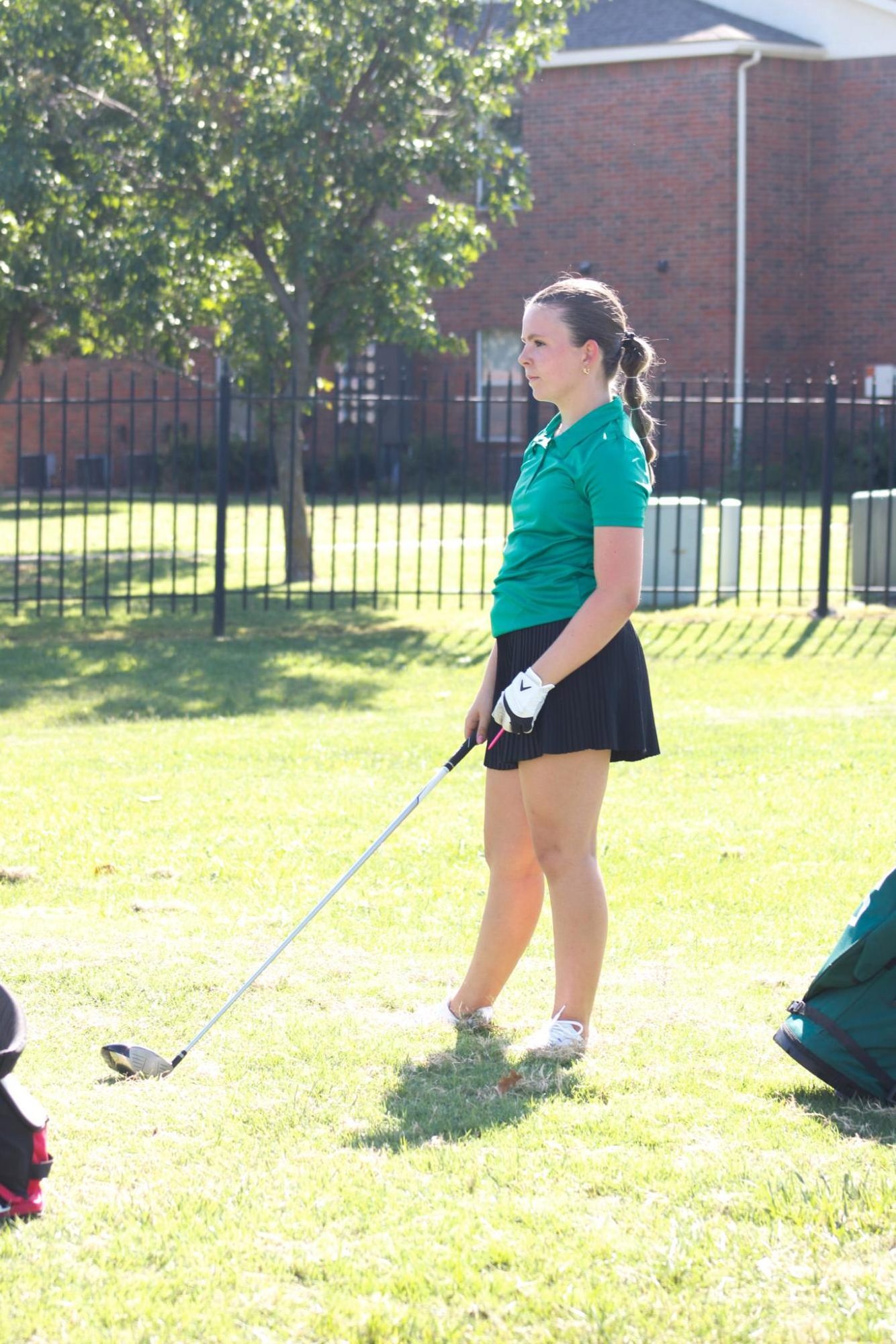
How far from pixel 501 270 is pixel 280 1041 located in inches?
994

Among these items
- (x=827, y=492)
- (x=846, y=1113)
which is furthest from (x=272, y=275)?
(x=846, y=1113)

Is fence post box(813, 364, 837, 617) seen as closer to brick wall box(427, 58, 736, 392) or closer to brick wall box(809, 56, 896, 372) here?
brick wall box(427, 58, 736, 392)

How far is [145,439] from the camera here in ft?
92.5

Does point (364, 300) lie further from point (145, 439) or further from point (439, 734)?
point (145, 439)

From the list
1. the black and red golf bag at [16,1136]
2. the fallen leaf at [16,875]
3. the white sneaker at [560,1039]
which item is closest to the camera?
the black and red golf bag at [16,1136]

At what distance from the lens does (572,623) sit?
390cm

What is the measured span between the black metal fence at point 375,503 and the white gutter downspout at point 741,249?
9.9 inches

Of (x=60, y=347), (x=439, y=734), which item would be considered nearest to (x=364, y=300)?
(x=60, y=347)

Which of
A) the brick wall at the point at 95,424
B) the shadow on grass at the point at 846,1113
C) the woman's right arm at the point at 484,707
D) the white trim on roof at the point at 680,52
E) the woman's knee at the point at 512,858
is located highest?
the white trim on roof at the point at 680,52

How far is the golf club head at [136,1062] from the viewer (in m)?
3.94

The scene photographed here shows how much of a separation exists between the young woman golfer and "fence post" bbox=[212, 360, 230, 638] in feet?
27.1

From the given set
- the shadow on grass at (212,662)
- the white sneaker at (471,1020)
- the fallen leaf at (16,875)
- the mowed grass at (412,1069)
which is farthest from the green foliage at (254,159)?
the white sneaker at (471,1020)

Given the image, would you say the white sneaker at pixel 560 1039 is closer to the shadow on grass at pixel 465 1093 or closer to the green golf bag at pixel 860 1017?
the shadow on grass at pixel 465 1093

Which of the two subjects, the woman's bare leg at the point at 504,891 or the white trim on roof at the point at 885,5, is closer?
the woman's bare leg at the point at 504,891
